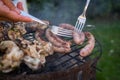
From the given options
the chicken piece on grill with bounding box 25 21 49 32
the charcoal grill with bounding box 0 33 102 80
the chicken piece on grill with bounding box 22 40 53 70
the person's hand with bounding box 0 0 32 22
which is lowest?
the charcoal grill with bounding box 0 33 102 80

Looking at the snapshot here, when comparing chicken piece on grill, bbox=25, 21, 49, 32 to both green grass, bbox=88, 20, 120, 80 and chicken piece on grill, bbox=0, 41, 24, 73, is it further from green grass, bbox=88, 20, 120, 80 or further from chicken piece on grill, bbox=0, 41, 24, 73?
green grass, bbox=88, 20, 120, 80

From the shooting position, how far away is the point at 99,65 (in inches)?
183

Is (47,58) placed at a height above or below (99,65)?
above

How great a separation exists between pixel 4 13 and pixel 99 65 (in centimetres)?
255

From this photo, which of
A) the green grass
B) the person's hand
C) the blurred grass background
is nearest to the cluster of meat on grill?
the person's hand

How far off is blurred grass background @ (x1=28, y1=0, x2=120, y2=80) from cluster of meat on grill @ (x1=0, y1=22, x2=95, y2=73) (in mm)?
1471

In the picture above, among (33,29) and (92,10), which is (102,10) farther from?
(33,29)

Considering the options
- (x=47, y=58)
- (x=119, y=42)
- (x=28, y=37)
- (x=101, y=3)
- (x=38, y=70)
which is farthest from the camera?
(x=101, y=3)

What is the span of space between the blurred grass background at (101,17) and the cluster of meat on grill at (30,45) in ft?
4.83

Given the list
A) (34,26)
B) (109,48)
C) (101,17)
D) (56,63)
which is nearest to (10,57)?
(56,63)

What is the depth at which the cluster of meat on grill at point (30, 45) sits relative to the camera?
→ 2.26 metres

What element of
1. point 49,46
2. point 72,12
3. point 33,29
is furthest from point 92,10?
point 49,46

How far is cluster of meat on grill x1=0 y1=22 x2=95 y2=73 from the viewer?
2.26m

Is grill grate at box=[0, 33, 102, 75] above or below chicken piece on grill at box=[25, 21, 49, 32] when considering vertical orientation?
below
